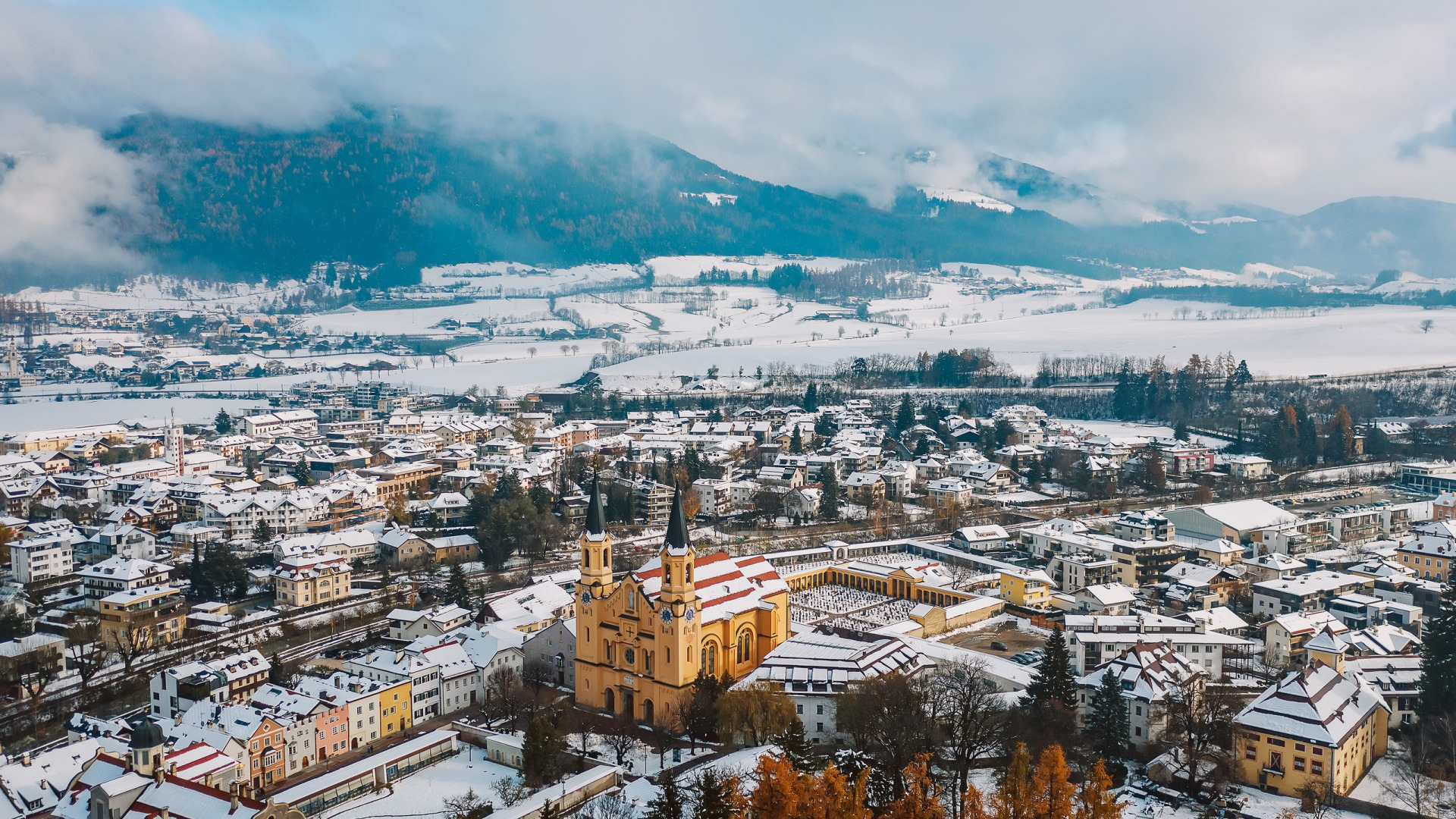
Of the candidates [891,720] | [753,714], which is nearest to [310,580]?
[753,714]

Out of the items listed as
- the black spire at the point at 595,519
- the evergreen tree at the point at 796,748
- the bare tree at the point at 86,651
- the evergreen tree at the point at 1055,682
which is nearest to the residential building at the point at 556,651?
the black spire at the point at 595,519

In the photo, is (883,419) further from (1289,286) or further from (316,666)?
(1289,286)

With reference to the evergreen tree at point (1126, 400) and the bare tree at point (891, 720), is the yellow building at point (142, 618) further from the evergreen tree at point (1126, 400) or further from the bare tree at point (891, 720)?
the evergreen tree at point (1126, 400)

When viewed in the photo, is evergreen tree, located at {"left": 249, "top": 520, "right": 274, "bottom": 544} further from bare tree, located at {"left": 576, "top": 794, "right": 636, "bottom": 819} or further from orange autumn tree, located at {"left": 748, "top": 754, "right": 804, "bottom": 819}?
orange autumn tree, located at {"left": 748, "top": 754, "right": 804, "bottom": 819}

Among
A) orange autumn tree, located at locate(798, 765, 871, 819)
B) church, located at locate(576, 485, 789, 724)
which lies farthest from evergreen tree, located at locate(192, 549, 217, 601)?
orange autumn tree, located at locate(798, 765, 871, 819)

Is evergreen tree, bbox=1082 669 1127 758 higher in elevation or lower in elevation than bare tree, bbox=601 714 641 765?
higher
